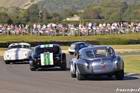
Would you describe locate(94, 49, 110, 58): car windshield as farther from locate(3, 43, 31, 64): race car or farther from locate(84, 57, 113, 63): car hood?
locate(3, 43, 31, 64): race car

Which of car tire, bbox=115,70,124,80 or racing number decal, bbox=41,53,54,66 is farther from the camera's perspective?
racing number decal, bbox=41,53,54,66

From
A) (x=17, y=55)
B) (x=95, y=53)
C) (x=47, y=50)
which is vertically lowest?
(x=17, y=55)

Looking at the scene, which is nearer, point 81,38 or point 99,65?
point 99,65

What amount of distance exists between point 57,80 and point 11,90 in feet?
15.0

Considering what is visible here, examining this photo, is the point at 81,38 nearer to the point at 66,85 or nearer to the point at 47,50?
the point at 47,50

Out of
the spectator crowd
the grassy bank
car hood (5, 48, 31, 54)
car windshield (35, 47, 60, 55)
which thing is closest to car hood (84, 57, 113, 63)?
car windshield (35, 47, 60, 55)

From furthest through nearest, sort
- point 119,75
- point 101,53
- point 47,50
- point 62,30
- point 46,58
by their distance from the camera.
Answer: point 62,30
point 47,50
point 46,58
point 101,53
point 119,75

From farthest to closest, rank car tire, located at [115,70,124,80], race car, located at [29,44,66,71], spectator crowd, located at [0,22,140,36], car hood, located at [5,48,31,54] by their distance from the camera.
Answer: spectator crowd, located at [0,22,140,36]
car hood, located at [5,48,31,54]
race car, located at [29,44,66,71]
car tire, located at [115,70,124,80]

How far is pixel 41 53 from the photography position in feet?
108

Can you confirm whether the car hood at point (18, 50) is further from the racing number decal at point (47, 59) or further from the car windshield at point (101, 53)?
the car windshield at point (101, 53)

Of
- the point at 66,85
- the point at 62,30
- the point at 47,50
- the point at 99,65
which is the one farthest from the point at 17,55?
the point at 62,30

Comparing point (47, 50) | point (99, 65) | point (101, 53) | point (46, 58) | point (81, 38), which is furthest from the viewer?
point (81, 38)

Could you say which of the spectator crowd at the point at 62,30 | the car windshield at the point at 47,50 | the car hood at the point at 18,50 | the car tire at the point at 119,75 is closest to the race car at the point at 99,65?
the car tire at the point at 119,75

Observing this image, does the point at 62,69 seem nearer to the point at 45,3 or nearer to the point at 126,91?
the point at 126,91
